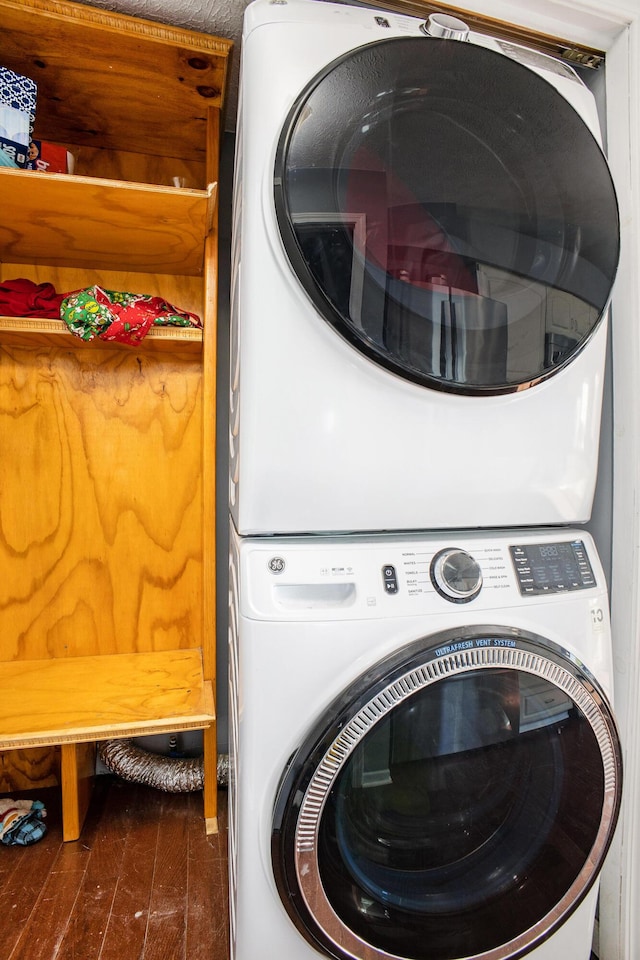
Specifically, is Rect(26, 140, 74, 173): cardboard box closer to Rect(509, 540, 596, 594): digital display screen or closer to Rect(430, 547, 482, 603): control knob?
Rect(430, 547, 482, 603): control knob

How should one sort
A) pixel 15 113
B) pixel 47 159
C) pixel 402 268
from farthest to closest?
pixel 47 159
pixel 15 113
pixel 402 268

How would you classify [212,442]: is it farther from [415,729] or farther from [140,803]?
[140,803]

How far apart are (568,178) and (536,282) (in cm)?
20

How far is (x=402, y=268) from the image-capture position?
2.67 ft

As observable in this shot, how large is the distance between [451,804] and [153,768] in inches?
44.2

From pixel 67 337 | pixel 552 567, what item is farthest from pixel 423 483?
pixel 67 337

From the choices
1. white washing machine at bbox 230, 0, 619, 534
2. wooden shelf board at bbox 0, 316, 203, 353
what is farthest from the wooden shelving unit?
white washing machine at bbox 230, 0, 619, 534

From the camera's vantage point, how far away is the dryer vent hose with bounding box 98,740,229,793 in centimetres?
161

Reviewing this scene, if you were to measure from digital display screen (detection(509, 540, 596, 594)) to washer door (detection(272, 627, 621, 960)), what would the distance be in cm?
11

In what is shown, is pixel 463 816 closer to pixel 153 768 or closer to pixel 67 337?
pixel 153 768

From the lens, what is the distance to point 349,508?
89 centimetres

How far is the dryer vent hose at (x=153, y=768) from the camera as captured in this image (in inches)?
63.4

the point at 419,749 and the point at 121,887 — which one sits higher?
the point at 419,749

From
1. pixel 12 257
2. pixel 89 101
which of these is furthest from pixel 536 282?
pixel 12 257
